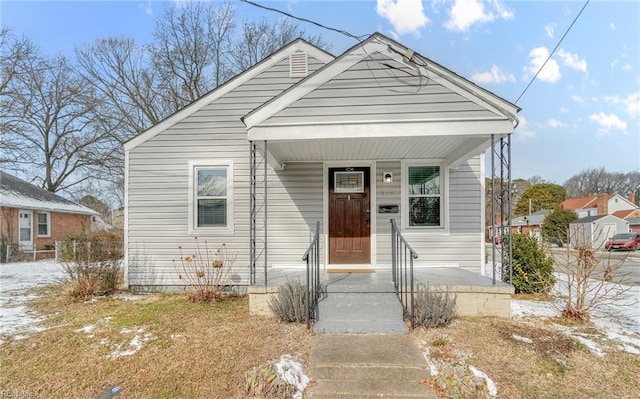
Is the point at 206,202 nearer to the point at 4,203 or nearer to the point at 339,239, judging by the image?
the point at 339,239

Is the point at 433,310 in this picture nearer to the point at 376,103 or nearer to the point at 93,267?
the point at 376,103

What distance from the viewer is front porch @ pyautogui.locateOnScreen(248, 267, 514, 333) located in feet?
13.8

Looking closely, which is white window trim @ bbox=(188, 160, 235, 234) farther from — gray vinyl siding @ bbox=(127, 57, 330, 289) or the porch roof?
the porch roof

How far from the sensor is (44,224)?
1625 cm

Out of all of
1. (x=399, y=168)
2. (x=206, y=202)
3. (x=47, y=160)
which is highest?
(x=47, y=160)

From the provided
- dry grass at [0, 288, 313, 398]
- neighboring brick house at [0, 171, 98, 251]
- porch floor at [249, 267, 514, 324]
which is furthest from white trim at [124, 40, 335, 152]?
neighboring brick house at [0, 171, 98, 251]

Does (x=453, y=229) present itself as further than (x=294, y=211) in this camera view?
No

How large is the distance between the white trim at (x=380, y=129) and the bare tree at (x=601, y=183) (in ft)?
211

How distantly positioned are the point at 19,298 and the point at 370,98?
25.6 ft

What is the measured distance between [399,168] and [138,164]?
553 cm

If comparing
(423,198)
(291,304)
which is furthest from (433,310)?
(423,198)

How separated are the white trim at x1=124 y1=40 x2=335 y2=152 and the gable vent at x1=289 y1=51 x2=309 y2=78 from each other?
0.29 feet

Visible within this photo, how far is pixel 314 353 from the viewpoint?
342 cm

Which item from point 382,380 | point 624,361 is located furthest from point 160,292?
point 624,361
